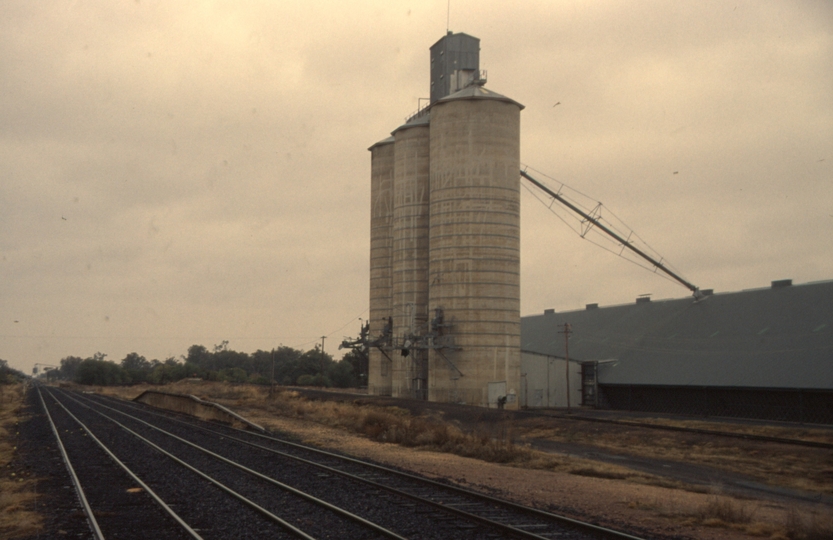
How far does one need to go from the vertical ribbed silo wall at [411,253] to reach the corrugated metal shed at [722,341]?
1377 cm

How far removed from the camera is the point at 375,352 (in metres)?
67.8

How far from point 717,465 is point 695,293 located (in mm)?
37686

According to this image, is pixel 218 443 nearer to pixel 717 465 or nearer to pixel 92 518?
pixel 92 518

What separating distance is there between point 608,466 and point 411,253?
38790mm

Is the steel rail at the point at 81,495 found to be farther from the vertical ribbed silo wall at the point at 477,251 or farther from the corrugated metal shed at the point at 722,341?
the corrugated metal shed at the point at 722,341

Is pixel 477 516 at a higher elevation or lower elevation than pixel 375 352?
lower

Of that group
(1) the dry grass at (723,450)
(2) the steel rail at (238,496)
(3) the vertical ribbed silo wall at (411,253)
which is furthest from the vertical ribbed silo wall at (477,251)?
(2) the steel rail at (238,496)

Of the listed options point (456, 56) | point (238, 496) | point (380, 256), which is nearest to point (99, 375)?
point (380, 256)

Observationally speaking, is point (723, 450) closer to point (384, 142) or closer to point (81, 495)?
point (81, 495)

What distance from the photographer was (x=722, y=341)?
5062 centimetres

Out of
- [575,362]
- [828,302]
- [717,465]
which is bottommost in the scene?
[717,465]

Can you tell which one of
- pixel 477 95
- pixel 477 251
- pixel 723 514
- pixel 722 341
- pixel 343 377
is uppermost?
pixel 477 95

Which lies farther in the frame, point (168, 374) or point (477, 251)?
point (168, 374)

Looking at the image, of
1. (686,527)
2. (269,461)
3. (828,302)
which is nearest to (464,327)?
(828,302)
